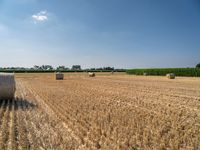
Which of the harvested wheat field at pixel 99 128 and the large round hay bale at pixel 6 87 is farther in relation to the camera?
the large round hay bale at pixel 6 87

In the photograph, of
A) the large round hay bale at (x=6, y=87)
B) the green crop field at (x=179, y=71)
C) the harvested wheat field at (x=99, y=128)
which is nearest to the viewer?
the harvested wheat field at (x=99, y=128)

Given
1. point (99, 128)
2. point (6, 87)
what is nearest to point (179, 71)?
point (6, 87)

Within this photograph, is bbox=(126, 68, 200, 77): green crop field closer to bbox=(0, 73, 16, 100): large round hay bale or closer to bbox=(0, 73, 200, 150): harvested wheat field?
bbox=(0, 73, 200, 150): harvested wheat field

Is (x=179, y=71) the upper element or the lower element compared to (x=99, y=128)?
upper

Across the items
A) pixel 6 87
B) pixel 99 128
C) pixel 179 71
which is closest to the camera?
pixel 99 128

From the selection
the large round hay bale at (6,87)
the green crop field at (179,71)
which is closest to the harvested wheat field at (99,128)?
the large round hay bale at (6,87)

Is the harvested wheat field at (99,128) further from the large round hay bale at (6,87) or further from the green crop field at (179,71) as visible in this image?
the green crop field at (179,71)

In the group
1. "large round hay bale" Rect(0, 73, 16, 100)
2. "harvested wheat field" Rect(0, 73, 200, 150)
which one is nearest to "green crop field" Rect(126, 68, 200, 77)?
"harvested wheat field" Rect(0, 73, 200, 150)

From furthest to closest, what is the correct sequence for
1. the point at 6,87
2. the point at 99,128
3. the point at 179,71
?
the point at 179,71, the point at 6,87, the point at 99,128

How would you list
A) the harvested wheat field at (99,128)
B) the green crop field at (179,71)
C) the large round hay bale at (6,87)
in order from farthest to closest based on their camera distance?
the green crop field at (179,71)
the large round hay bale at (6,87)
the harvested wheat field at (99,128)

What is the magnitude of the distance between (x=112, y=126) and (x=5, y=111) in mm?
4149

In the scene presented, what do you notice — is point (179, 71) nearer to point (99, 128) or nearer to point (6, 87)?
point (6, 87)

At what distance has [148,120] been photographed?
27.8 feet

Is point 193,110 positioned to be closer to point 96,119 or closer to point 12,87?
point 96,119
